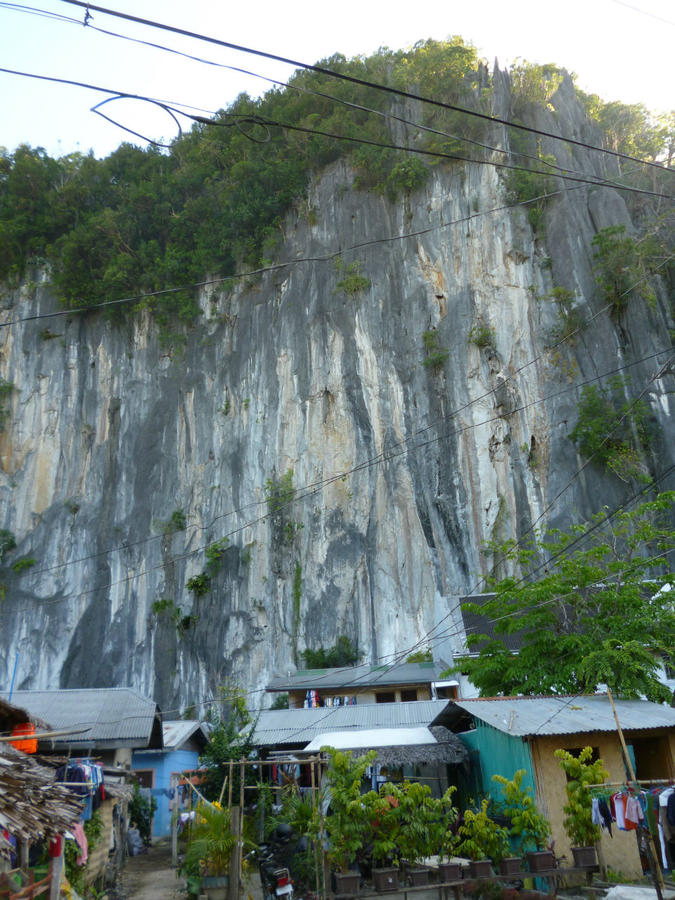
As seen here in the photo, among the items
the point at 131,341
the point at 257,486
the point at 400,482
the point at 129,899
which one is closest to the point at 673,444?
the point at 400,482

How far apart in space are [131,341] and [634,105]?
29.7 meters

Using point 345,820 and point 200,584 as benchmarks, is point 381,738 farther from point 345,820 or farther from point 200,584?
point 200,584

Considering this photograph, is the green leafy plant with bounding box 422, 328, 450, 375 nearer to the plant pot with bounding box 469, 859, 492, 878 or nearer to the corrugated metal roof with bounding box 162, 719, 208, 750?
the corrugated metal roof with bounding box 162, 719, 208, 750

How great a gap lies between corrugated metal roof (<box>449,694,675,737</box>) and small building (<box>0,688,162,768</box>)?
686 centimetres

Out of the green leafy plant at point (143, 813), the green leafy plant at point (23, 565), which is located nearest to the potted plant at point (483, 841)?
the green leafy plant at point (143, 813)

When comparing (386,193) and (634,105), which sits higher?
(634,105)

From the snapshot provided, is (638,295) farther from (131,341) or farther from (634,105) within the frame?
(131,341)

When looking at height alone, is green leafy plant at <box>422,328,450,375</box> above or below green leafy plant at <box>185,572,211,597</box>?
above

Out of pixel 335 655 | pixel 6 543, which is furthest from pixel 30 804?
pixel 6 543

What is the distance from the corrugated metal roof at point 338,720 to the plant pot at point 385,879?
336 inches

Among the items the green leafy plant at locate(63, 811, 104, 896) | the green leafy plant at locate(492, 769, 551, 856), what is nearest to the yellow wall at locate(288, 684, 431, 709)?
the green leafy plant at locate(63, 811, 104, 896)

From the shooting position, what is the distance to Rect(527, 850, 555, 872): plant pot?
8227 mm

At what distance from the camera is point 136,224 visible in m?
37.4

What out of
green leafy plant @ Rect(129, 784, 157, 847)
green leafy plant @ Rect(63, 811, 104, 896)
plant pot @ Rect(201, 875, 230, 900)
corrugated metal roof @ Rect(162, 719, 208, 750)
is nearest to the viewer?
green leafy plant @ Rect(63, 811, 104, 896)
